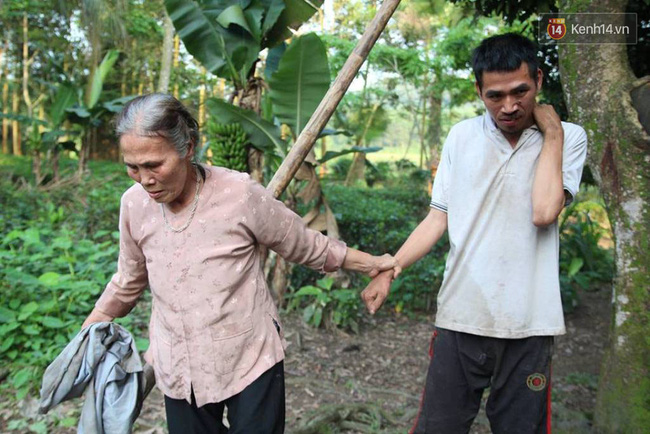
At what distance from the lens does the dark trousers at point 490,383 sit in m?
1.79

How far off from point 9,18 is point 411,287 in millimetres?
11585

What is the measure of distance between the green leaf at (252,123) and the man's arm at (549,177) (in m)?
2.71

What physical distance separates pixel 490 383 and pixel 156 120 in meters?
1.41

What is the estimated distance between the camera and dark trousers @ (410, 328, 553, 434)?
1.79 m

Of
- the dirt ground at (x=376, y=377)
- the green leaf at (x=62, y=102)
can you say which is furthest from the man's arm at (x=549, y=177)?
the green leaf at (x=62, y=102)

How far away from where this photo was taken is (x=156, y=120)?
5.04 ft

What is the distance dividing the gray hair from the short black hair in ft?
3.14

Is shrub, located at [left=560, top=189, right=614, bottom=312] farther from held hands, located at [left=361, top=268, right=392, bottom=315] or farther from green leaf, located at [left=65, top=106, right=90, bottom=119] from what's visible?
green leaf, located at [left=65, top=106, right=90, bottom=119]

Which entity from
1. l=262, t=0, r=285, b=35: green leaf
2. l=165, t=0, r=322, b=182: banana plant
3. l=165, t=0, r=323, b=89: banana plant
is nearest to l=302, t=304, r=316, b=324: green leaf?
l=165, t=0, r=322, b=182: banana plant

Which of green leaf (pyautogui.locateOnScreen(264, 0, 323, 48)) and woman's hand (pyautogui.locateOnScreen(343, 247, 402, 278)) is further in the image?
A: green leaf (pyautogui.locateOnScreen(264, 0, 323, 48))

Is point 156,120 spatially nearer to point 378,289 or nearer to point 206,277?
point 206,277

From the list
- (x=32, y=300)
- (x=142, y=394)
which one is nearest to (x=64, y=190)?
(x=32, y=300)

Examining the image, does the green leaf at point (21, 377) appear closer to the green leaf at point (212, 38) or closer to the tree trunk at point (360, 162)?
the green leaf at point (212, 38)

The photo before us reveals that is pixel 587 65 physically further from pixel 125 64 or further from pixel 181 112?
pixel 125 64
